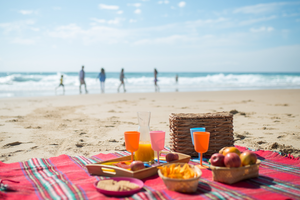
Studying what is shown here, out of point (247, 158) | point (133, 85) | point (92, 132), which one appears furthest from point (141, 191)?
point (133, 85)

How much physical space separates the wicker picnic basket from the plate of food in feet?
3.35

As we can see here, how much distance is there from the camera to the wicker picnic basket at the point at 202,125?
284 centimetres

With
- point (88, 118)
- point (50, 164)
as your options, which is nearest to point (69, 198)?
point (50, 164)

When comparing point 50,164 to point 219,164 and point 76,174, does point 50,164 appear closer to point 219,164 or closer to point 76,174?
point 76,174

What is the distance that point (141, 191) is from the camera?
1.90 meters

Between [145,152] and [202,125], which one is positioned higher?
[202,125]

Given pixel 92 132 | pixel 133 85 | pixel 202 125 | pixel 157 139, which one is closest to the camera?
pixel 157 139

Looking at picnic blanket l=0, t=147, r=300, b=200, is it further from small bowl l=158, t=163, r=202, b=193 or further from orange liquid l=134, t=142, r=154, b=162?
orange liquid l=134, t=142, r=154, b=162

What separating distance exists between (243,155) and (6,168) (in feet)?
7.66

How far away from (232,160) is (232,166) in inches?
2.3

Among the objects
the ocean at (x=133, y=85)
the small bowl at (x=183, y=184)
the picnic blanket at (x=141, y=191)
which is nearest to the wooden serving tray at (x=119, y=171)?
the picnic blanket at (x=141, y=191)

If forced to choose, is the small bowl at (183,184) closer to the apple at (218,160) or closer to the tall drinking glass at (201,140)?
the apple at (218,160)

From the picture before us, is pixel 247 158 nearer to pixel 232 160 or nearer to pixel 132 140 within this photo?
pixel 232 160

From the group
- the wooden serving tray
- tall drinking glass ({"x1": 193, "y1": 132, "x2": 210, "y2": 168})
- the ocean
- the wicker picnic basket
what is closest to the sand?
the wicker picnic basket
